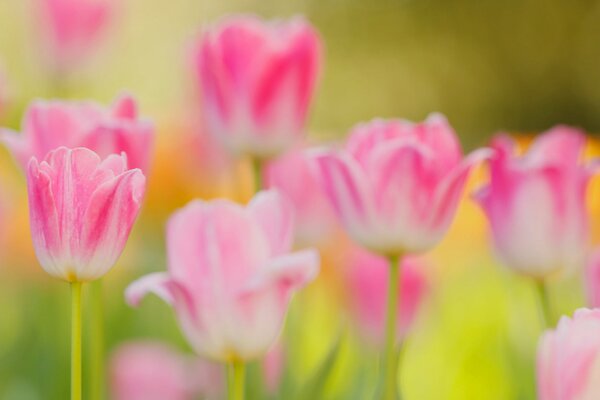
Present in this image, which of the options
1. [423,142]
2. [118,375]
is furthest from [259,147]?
[118,375]

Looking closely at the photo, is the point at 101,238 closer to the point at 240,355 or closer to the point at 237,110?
the point at 240,355

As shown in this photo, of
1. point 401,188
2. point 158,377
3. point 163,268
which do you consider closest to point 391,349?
point 401,188

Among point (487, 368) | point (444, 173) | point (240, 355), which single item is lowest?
point (487, 368)

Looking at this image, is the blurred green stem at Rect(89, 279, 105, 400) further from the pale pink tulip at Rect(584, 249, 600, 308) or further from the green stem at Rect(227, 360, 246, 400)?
the pale pink tulip at Rect(584, 249, 600, 308)

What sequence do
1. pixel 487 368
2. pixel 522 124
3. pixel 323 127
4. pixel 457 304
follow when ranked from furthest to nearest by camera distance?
1. pixel 522 124
2. pixel 323 127
3. pixel 457 304
4. pixel 487 368

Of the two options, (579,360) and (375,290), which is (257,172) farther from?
(579,360)

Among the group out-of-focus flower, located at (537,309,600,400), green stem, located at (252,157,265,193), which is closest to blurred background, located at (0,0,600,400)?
green stem, located at (252,157,265,193)

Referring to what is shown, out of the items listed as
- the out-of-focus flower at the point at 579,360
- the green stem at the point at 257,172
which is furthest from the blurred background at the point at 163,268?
the out-of-focus flower at the point at 579,360
